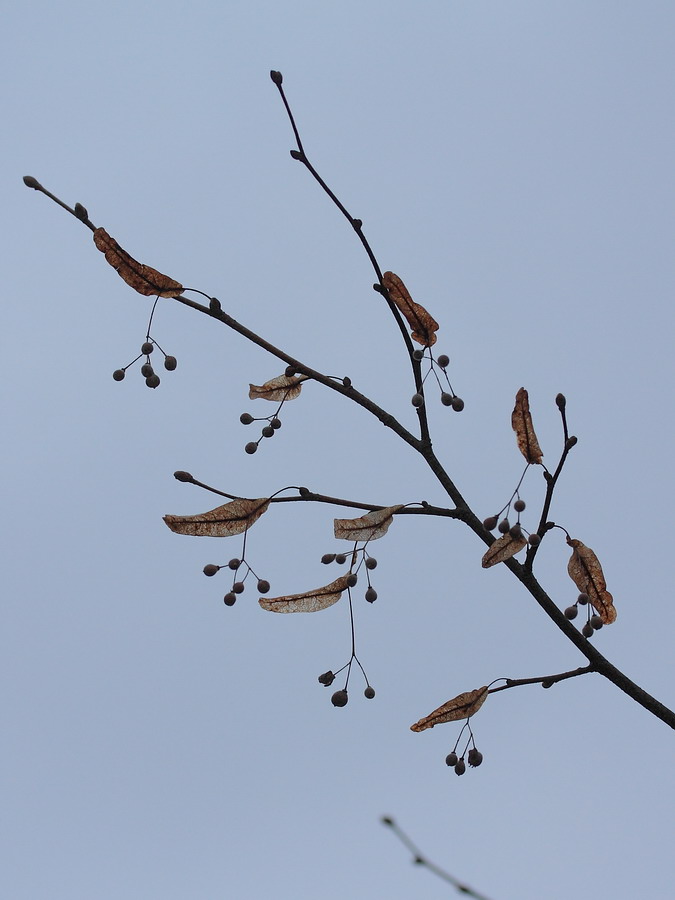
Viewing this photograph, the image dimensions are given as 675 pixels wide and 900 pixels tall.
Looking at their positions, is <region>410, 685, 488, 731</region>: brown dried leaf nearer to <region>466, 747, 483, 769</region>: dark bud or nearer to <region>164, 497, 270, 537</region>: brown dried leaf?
<region>466, 747, 483, 769</region>: dark bud

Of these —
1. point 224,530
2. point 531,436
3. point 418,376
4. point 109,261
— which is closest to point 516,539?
point 531,436

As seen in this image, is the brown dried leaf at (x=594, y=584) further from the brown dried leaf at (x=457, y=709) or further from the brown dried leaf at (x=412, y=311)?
the brown dried leaf at (x=412, y=311)

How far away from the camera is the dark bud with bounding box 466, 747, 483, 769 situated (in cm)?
239

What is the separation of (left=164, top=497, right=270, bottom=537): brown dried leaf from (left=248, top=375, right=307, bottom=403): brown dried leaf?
15.2 inches

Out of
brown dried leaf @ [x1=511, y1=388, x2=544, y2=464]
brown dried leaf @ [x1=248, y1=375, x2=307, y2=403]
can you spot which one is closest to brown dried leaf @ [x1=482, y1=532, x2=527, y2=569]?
brown dried leaf @ [x1=511, y1=388, x2=544, y2=464]

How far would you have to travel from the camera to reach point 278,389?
2621 millimetres

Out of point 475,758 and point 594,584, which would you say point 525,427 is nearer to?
point 594,584

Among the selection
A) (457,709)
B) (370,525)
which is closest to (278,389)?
(370,525)

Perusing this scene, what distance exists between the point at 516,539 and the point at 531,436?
0.86 ft

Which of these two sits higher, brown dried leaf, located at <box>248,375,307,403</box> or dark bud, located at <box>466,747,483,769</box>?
brown dried leaf, located at <box>248,375,307,403</box>

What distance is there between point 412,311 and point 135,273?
678 mm

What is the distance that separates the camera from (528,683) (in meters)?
2.25

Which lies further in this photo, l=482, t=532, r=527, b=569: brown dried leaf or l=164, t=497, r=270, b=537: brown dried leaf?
l=164, t=497, r=270, b=537: brown dried leaf

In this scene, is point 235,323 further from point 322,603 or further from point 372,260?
point 322,603
